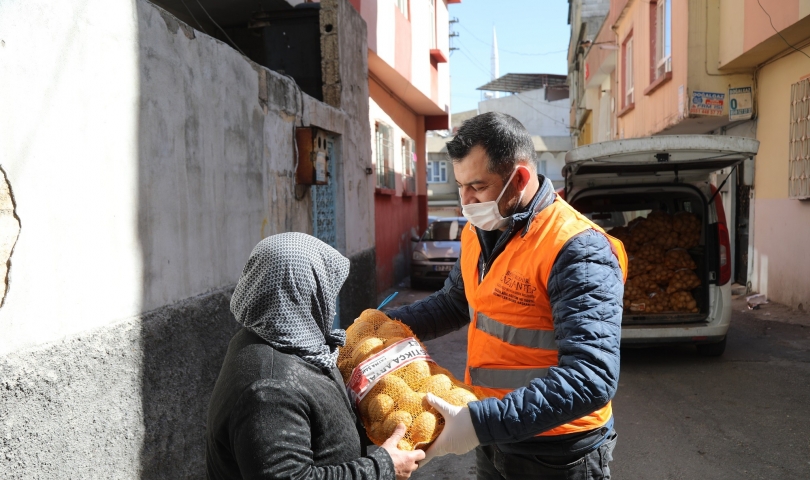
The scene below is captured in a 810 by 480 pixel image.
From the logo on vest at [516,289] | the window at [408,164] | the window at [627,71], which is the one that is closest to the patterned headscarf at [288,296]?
the logo on vest at [516,289]

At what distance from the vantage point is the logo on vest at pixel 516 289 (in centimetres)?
210

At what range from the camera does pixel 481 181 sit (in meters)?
2.26

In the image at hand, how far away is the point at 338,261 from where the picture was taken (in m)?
2.03

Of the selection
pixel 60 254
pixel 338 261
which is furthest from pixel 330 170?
pixel 338 261

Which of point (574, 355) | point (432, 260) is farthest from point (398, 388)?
point (432, 260)

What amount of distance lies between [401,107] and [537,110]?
3187cm

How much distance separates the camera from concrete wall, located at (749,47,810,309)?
9.18 meters

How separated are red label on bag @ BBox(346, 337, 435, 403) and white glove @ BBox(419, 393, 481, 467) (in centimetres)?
21

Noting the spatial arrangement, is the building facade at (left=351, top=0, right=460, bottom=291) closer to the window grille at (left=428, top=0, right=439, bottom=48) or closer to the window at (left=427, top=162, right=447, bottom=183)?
the window grille at (left=428, top=0, right=439, bottom=48)

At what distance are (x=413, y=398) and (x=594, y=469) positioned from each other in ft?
2.20

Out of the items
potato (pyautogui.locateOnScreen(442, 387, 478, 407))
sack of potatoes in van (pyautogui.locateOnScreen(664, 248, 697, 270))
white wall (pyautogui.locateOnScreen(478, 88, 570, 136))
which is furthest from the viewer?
white wall (pyautogui.locateOnScreen(478, 88, 570, 136))

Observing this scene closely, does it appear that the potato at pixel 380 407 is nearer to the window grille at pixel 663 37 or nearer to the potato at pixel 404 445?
the potato at pixel 404 445

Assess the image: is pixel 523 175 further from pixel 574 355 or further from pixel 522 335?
pixel 574 355

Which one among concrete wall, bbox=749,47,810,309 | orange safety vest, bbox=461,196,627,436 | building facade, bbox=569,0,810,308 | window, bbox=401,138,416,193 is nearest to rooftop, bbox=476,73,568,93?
window, bbox=401,138,416,193
